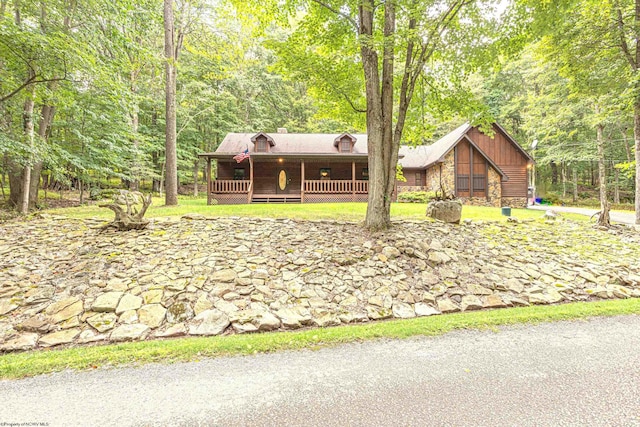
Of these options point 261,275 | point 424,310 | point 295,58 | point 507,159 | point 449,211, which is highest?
point 295,58

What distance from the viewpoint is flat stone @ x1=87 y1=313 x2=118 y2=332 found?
11.3ft

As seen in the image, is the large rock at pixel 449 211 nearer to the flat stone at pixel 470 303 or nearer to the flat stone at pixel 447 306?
the flat stone at pixel 470 303

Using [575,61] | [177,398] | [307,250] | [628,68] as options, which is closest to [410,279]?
[307,250]

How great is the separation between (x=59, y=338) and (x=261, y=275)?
2.67 metres

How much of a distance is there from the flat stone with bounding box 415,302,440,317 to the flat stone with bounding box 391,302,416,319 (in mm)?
91

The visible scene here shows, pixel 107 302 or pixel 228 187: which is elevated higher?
pixel 228 187

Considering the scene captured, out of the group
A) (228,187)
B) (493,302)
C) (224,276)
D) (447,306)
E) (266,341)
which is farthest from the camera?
(228,187)

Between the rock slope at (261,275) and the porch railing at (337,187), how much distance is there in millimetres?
7994

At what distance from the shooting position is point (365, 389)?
223 cm

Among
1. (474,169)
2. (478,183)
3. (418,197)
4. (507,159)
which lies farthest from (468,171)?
(418,197)

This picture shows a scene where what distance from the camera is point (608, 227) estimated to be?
27.0 feet

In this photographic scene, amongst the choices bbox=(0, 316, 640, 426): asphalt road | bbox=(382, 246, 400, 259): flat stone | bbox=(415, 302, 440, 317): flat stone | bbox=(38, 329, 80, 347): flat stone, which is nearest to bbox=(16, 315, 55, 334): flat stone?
bbox=(38, 329, 80, 347): flat stone

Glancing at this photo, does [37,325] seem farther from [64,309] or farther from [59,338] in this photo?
[59,338]

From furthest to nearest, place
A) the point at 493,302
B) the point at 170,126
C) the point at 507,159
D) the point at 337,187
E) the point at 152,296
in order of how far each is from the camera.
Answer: the point at 507,159, the point at 337,187, the point at 170,126, the point at 493,302, the point at 152,296
